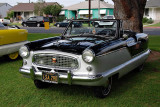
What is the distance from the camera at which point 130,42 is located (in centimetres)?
487

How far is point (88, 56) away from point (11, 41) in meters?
3.73

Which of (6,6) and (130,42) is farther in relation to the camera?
(6,6)

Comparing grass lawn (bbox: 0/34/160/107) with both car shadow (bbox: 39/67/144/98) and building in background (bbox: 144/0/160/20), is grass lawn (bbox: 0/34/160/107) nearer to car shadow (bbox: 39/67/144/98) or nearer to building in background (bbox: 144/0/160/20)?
car shadow (bbox: 39/67/144/98)

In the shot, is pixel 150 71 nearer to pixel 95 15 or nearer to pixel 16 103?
pixel 16 103

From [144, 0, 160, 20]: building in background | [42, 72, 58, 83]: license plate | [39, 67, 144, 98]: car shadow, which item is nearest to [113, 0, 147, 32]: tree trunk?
[39, 67, 144, 98]: car shadow

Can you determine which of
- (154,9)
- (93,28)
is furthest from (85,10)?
(93,28)

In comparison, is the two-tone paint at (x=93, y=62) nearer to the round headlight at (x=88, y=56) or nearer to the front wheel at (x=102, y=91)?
the round headlight at (x=88, y=56)

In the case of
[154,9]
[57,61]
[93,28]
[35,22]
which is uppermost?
[154,9]

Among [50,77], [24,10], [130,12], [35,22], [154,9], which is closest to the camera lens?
[50,77]

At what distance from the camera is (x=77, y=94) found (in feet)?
13.8

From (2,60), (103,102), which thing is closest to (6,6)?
(2,60)

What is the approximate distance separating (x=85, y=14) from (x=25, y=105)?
4369 cm

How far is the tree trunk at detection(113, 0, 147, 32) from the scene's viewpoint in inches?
286

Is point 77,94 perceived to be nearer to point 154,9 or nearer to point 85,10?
point 154,9
